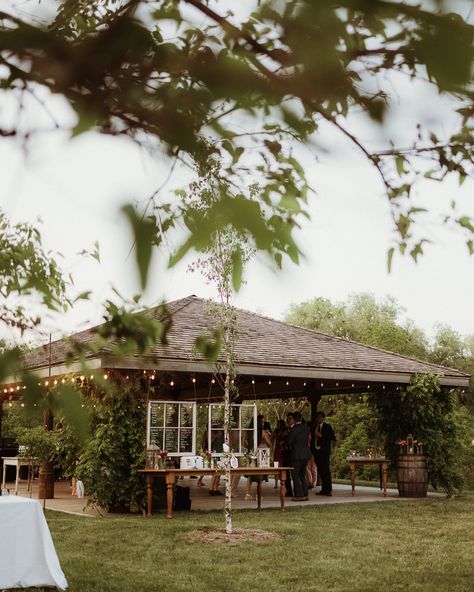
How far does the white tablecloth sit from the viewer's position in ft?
19.0

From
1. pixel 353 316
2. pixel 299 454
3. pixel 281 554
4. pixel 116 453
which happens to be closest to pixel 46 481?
pixel 116 453

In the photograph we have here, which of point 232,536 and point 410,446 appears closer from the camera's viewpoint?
point 232,536

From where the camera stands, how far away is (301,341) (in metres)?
16.8

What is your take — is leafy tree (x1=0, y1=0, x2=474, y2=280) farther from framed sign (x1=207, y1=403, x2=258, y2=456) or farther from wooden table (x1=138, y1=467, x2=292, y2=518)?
framed sign (x1=207, y1=403, x2=258, y2=456)

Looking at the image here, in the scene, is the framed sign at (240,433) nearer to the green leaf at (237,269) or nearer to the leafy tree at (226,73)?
the leafy tree at (226,73)

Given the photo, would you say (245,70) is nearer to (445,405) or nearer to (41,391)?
(41,391)

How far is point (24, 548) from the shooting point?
19.4 ft

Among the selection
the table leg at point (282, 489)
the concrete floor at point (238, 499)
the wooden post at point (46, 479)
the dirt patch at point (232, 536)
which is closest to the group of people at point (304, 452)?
the concrete floor at point (238, 499)

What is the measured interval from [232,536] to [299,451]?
458 centimetres

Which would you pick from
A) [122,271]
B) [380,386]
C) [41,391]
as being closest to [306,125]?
[122,271]

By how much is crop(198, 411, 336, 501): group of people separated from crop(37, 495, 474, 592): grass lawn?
1.90m

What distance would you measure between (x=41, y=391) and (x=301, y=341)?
15.6m

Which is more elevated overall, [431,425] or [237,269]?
[237,269]

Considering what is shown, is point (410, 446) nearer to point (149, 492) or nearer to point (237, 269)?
point (149, 492)
